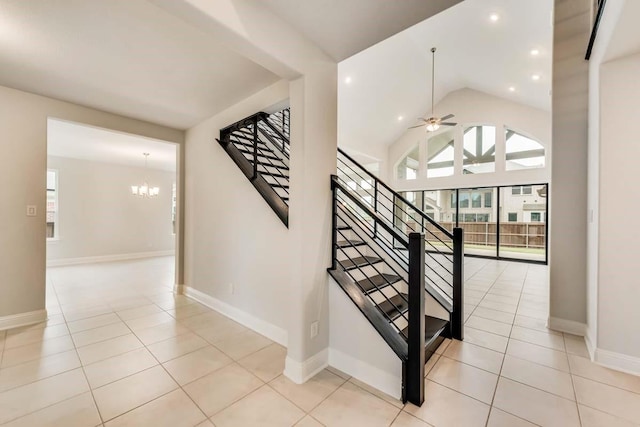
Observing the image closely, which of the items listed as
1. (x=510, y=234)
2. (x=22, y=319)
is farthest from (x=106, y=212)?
(x=510, y=234)

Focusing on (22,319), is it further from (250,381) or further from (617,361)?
(617,361)

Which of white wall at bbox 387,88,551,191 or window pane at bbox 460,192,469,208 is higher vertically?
white wall at bbox 387,88,551,191

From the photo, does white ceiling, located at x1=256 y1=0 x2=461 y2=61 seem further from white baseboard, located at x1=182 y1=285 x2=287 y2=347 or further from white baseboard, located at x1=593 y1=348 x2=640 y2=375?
white baseboard, located at x1=593 y1=348 x2=640 y2=375

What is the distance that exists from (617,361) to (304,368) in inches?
100

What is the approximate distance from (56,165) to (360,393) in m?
8.62

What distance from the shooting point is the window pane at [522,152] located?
6.63m

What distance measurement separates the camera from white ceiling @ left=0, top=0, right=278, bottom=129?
1.81 meters

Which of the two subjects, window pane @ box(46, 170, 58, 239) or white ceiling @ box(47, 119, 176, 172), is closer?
white ceiling @ box(47, 119, 176, 172)

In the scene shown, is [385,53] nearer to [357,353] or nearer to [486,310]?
[486,310]

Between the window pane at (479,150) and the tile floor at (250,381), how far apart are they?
5.47 meters

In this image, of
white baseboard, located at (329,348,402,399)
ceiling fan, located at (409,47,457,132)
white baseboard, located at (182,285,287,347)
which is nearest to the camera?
white baseboard, located at (329,348,402,399)

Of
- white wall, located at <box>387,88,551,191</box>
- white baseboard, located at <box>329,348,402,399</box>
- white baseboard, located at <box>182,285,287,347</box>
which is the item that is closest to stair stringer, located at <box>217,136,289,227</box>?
white baseboard, located at <box>182,285,287,347</box>

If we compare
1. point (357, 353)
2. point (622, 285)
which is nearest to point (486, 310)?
point (622, 285)

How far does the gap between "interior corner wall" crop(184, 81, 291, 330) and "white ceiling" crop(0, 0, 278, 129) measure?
1.28ft
